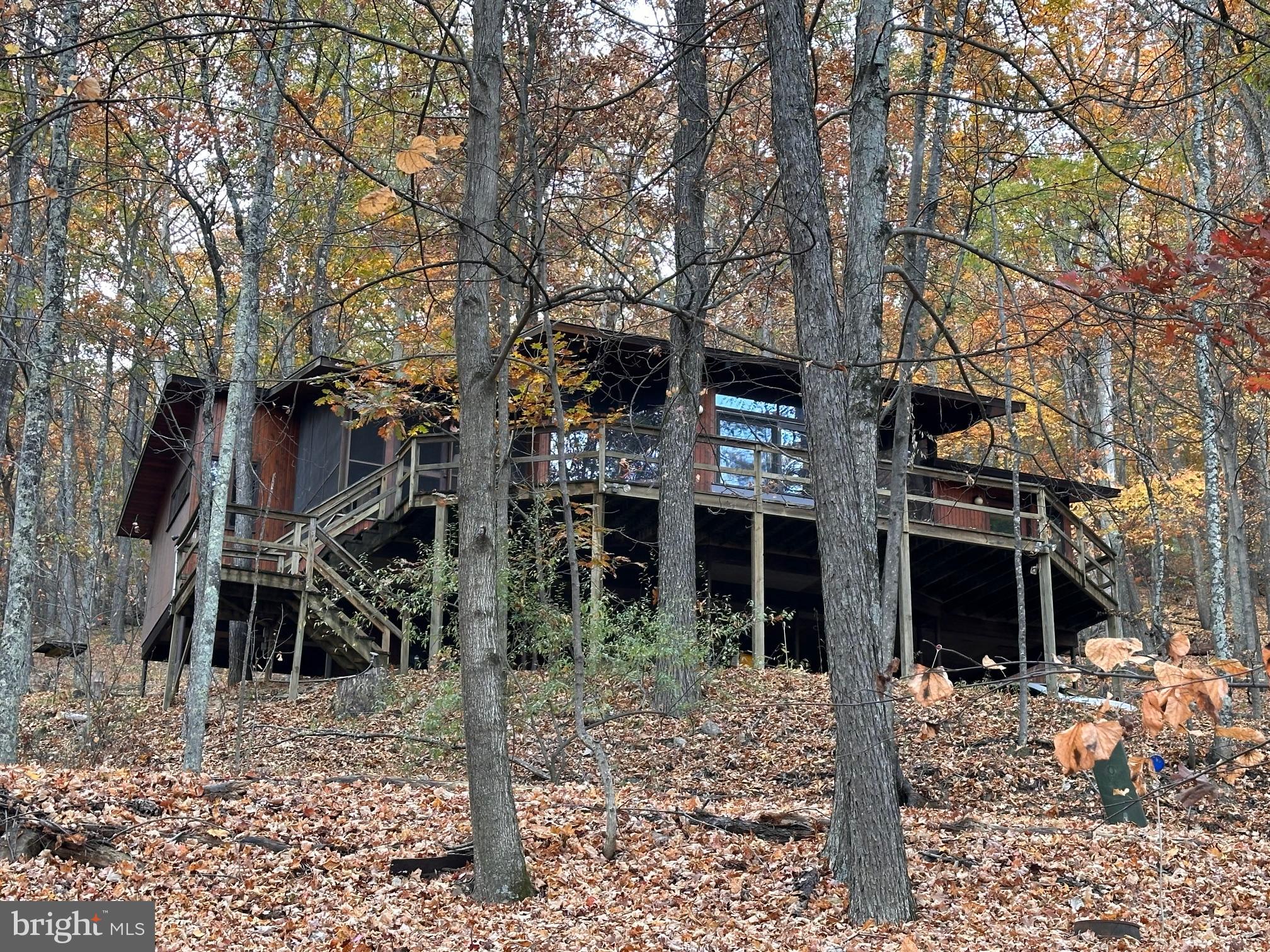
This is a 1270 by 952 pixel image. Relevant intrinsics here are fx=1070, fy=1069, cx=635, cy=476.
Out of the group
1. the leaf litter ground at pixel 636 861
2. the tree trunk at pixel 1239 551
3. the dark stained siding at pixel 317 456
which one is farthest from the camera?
the dark stained siding at pixel 317 456

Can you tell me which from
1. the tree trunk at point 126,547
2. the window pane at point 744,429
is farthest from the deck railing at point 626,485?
the tree trunk at point 126,547

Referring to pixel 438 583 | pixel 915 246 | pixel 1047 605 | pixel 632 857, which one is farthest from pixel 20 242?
pixel 1047 605

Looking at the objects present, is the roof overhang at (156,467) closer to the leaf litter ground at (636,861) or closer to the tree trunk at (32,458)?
the tree trunk at (32,458)

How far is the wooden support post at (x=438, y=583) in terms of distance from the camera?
12.9 metres

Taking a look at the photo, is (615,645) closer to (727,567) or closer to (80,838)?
(80,838)

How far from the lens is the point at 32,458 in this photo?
11.7 meters

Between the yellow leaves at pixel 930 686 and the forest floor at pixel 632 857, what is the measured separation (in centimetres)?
101

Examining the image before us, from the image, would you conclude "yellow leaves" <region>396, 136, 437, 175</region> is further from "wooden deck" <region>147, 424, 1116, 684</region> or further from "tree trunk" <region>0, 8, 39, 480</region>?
"wooden deck" <region>147, 424, 1116, 684</region>

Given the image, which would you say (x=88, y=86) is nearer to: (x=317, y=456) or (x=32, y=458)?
(x=32, y=458)

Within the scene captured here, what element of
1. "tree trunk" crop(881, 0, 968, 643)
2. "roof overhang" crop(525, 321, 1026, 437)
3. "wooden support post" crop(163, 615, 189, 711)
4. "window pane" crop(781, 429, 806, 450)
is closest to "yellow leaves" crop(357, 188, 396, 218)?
"tree trunk" crop(881, 0, 968, 643)

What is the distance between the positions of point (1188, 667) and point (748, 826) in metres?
6.68

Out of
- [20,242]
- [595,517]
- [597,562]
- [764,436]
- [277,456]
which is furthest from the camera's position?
[277,456]

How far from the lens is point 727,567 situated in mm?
21375

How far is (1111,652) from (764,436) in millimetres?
18214
